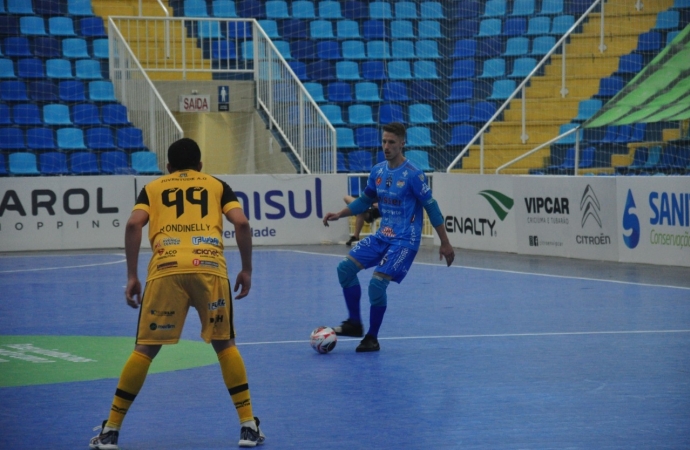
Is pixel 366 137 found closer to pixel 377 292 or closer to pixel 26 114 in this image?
pixel 26 114

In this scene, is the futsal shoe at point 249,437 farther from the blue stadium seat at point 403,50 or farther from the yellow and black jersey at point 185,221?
the blue stadium seat at point 403,50

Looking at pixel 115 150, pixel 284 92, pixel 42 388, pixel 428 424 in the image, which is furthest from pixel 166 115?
pixel 428 424

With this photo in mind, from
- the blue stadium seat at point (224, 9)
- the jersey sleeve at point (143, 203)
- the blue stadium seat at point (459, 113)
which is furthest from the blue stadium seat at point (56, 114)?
the jersey sleeve at point (143, 203)

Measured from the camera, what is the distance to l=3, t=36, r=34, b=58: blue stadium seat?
24.9m

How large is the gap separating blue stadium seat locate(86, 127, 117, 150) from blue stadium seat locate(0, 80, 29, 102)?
64.3 inches

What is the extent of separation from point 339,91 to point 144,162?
20.2ft

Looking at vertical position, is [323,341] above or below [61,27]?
below

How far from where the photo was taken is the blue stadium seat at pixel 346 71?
27.9m

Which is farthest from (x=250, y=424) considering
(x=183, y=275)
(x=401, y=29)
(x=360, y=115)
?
(x=401, y=29)

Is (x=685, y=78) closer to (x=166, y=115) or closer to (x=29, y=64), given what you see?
(x=166, y=115)

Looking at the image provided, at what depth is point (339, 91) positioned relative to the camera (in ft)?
90.7

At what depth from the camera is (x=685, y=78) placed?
23.0m

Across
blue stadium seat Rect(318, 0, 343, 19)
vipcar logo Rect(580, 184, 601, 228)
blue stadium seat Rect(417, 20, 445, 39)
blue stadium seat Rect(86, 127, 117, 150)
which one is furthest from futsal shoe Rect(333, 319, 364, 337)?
blue stadium seat Rect(318, 0, 343, 19)

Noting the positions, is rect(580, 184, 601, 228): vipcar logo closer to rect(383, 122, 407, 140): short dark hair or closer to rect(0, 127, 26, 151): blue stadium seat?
rect(383, 122, 407, 140): short dark hair
